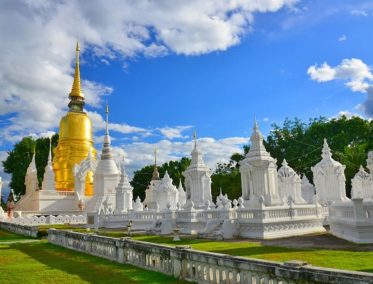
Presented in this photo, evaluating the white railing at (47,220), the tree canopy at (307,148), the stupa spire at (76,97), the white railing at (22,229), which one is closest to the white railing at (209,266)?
the white railing at (22,229)

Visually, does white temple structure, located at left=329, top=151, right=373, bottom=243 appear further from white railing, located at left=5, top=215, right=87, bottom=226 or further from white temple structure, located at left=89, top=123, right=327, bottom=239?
white railing, located at left=5, top=215, right=87, bottom=226

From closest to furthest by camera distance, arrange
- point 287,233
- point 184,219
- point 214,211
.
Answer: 1. point 287,233
2. point 214,211
3. point 184,219

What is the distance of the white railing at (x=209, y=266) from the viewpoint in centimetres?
549

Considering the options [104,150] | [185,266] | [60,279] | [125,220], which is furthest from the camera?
[104,150]

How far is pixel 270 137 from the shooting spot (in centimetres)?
6097

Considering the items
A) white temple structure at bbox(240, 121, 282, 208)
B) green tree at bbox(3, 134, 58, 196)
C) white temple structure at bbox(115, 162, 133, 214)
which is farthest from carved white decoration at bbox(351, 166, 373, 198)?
green tree at bbox(3, 134, 58, 196)

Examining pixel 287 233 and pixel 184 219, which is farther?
pixel 184 219

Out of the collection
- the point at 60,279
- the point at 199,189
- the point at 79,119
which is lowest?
the point at 60,279

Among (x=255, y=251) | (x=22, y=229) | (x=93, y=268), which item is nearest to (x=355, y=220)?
(x=255, y=251)

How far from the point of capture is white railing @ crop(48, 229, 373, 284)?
5492 mm

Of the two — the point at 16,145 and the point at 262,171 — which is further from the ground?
the point at 16,145

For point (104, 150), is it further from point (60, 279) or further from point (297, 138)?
point (60, 279)

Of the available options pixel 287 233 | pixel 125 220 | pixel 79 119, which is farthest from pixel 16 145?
pixel 287 233

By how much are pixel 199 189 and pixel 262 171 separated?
781 centimetres
